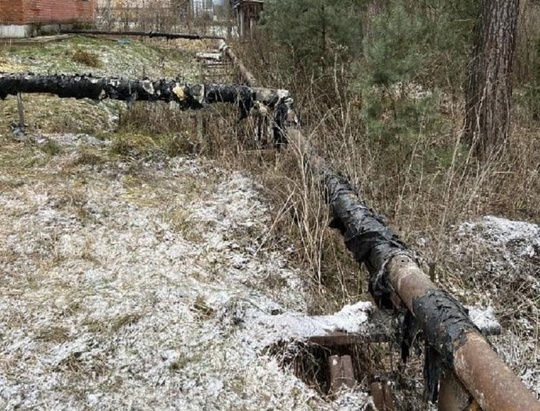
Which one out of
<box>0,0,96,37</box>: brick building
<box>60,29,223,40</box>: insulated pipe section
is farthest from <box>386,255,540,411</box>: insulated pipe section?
<box>0,0,96,37</box>: brick building

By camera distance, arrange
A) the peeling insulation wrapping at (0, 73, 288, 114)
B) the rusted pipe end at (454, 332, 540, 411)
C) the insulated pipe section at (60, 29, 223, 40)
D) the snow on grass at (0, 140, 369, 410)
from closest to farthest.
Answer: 1. the rusted pipe end at (454, 332, 540, 411)
2. the snow on grass at (0, 140, 369, 410)
3. the peeling insulation wrapping at (0, 73, 288, 114)
4. the insulated pipe section at (60, 29, 223, 40)

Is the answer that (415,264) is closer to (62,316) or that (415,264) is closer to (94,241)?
(62,316)

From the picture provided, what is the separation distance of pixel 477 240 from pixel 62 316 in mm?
2841

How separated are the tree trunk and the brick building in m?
11.2

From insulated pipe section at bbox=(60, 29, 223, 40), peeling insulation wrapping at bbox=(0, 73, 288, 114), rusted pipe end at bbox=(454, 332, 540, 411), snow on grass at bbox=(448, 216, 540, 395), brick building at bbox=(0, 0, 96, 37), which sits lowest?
snow on grass at bbox=(448, 216, 540, 395)

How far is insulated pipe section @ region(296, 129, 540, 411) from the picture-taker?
5.59 ft

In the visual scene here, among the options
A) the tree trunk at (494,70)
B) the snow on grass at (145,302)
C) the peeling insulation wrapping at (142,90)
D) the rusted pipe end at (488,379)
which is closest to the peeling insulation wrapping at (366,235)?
the snow on grass at (145,302)

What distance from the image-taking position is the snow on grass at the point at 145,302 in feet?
7.41

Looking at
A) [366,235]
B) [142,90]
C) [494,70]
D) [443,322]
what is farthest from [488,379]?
[142,90]

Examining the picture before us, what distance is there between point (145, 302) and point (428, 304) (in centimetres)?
149

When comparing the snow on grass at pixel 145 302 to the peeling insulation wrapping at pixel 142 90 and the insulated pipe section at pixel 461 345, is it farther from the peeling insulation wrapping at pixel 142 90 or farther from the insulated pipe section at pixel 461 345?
the peeling insulation wrapping at pixel 142 90

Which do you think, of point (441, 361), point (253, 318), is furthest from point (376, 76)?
point (441, 361)

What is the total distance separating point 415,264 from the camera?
2.57 m

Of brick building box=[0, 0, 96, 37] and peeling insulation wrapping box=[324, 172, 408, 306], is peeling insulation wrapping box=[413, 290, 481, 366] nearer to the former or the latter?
peeling insulation wrapping box=[324, 172, 408, 306]
